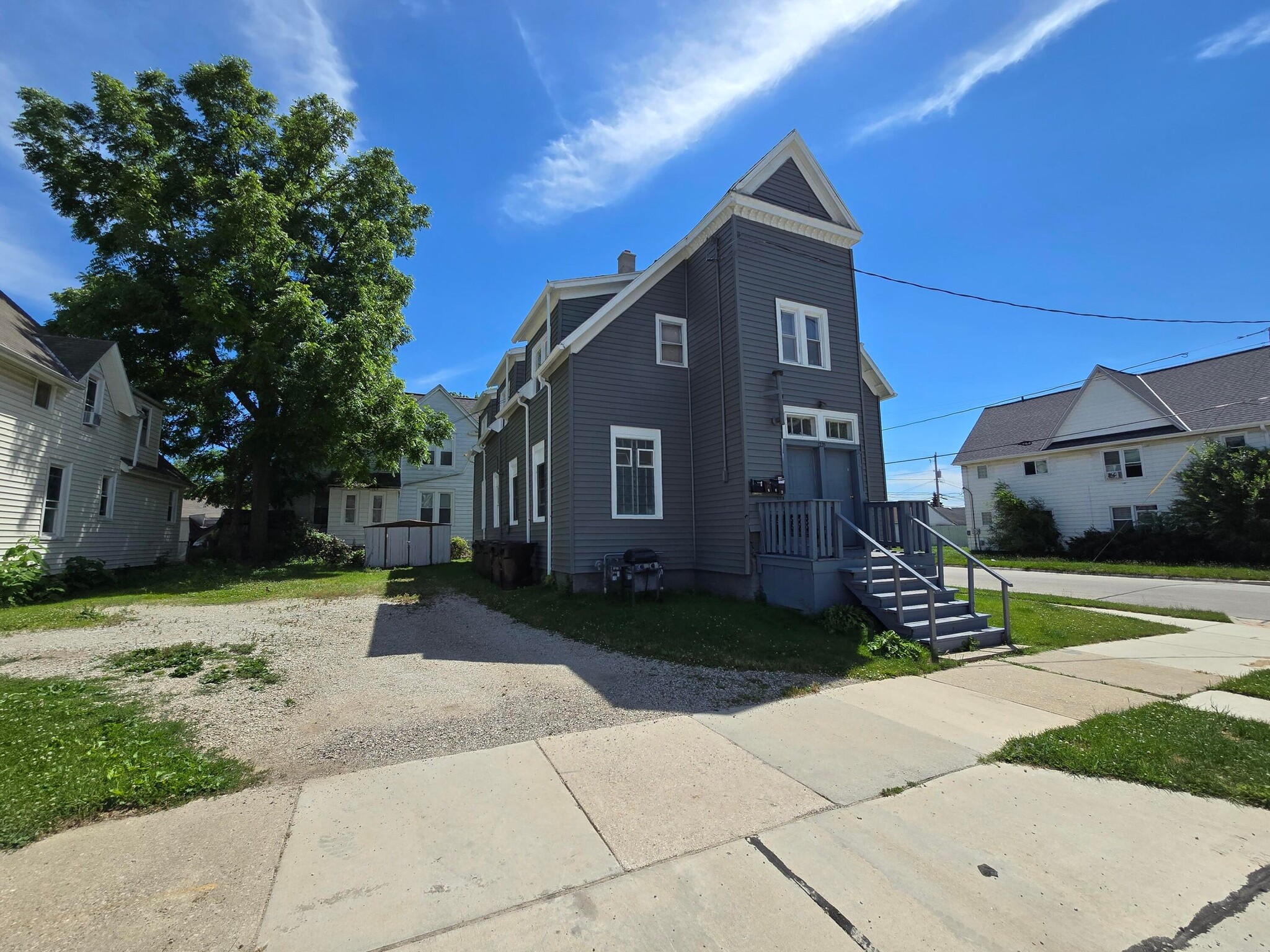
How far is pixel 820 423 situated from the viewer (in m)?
11.7

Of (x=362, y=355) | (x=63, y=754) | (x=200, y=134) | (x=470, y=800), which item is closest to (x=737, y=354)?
(x=470, y=800)

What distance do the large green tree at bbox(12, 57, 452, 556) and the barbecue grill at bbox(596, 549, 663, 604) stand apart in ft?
39.6

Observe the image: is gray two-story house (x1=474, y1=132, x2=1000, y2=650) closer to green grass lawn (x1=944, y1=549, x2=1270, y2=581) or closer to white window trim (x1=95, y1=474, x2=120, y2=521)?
green grass lawn (x1=944, y1=549, x2=1270, y2=581)

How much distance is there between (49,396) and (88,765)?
51.6 feet

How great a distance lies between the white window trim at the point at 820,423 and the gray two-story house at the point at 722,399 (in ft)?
0.11

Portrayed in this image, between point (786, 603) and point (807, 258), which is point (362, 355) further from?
point (786, 603)

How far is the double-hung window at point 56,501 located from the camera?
14.6 m

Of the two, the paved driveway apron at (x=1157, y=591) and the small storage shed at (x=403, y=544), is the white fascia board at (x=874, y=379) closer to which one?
the paved driveway apron at (x=1157, y=591)

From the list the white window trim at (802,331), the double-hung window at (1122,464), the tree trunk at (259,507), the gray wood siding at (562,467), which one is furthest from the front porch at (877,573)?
the double-hung window at (1122,464)

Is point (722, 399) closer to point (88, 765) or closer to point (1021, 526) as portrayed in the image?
point (88, 765)

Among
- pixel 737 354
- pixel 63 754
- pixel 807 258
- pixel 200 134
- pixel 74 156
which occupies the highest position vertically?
pixel 200 134

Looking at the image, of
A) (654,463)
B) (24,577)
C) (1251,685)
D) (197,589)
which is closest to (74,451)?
(24,577)

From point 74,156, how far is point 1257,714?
106 feet

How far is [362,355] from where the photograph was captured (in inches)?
731
